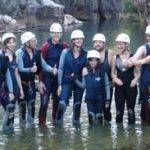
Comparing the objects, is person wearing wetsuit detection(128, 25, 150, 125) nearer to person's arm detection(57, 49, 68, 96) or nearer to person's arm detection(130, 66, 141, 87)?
person's arm detection(130, 66, 141, 87)

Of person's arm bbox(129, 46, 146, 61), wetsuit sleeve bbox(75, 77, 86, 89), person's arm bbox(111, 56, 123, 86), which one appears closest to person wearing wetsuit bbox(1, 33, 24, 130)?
wetsuit sleeve bbox(75, 77, 86, 89)

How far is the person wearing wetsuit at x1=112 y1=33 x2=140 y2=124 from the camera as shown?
11.4m

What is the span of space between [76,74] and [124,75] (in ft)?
3.40

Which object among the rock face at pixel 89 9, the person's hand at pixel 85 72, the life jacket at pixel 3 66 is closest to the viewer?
the life jacket at pixel 3 66

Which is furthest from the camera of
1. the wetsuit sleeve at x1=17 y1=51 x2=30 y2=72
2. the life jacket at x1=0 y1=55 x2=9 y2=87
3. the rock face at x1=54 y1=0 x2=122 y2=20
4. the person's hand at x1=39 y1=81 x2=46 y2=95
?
the rock face at x1=54 y1=0 x2=122 y2=20

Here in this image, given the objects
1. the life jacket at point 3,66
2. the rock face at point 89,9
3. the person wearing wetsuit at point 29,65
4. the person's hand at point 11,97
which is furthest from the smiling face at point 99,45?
the rock face at point 89,9

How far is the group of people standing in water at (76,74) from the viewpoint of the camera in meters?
11.3

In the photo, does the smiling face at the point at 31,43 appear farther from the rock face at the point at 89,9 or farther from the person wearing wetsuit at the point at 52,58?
the rock face at the point at 89,9

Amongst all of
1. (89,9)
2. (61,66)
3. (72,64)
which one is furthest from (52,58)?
(89,9)

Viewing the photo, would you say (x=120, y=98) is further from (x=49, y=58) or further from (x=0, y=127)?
(x=0, y=127)

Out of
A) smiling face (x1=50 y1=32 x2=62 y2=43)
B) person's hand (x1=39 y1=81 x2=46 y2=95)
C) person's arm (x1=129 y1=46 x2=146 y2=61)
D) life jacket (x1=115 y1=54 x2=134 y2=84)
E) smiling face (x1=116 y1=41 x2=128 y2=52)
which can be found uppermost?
smiling face (x1=50 y1=32 x2=62 y2=43)

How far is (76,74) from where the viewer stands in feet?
38.7

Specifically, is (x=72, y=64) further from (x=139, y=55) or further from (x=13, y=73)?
(x=139, y=55)

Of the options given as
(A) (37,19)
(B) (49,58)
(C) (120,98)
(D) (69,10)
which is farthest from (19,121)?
(D) (69,10)
